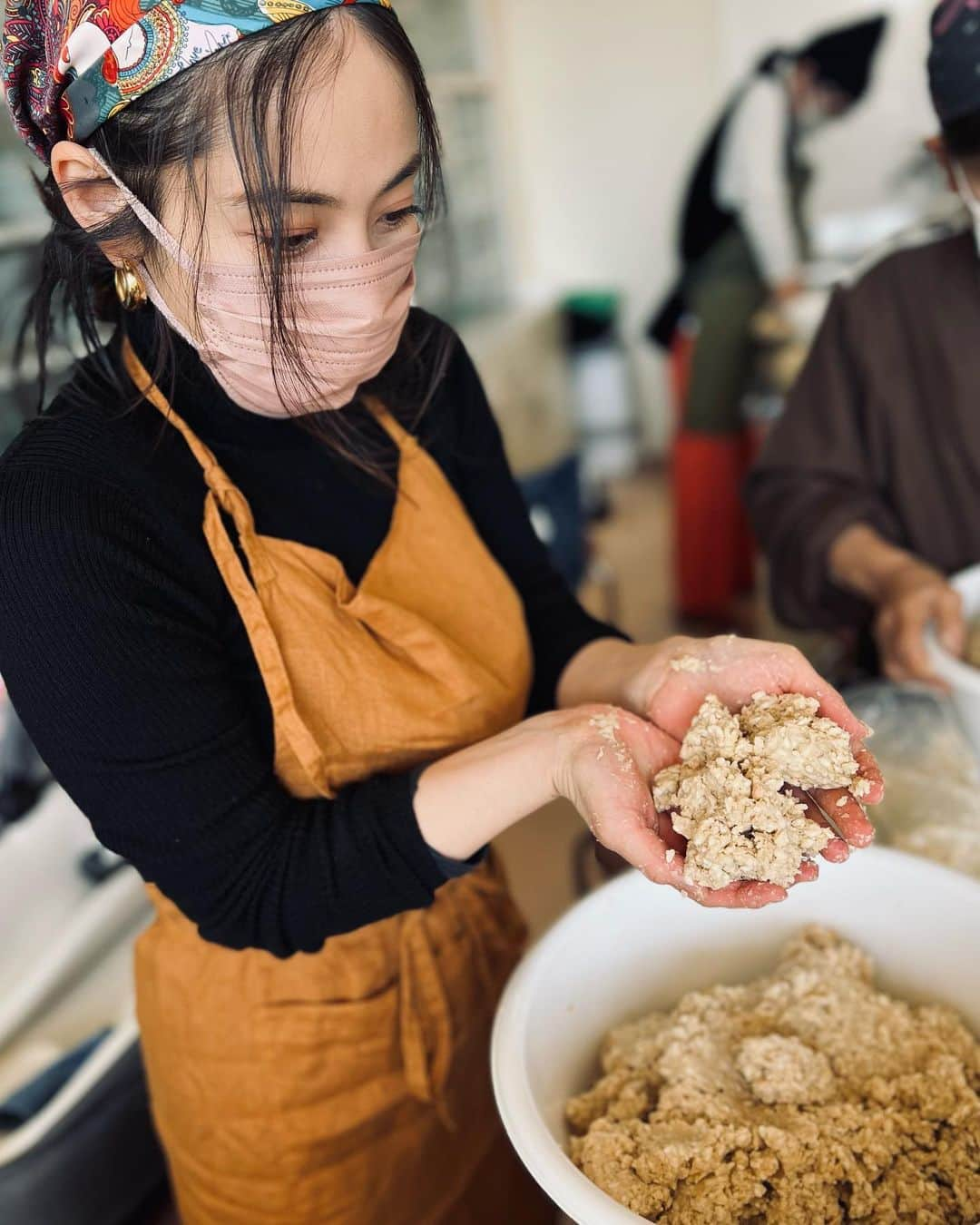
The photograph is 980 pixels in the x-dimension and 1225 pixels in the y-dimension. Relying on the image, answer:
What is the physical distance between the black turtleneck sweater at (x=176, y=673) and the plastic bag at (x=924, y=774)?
53cm

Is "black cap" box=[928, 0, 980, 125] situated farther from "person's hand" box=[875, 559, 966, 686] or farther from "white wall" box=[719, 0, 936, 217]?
"white wall" box=[719, 0, 936, 217]

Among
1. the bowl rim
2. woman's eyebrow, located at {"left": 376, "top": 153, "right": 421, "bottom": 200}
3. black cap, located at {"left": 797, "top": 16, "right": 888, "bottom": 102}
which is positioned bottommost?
the bowl rim

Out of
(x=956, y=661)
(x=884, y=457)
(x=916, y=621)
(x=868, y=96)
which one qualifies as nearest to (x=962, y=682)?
(x=956, y=661)

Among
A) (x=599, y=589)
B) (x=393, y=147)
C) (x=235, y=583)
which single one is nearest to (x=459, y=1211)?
(x=235, y=583)

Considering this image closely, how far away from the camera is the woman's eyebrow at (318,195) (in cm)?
69

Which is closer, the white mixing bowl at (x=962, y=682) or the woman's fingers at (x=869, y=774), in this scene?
the woman's fingers at (x=869, y=774)

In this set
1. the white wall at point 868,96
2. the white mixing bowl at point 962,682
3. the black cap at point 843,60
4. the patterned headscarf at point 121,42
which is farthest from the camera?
the white wall at point 868,96

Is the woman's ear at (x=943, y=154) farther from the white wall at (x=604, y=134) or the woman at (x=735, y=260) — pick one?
the white wall at (x=604, y=134)

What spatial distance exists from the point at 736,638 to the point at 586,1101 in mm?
381

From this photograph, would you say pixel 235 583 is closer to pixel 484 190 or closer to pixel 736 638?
pixel 736 638

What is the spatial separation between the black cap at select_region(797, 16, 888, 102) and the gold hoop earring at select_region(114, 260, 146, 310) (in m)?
3.14

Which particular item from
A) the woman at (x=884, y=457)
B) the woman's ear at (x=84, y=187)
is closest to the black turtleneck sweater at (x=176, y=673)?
the woman's ear at (x=84, y=187)

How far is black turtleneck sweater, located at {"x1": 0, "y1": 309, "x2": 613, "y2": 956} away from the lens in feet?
2.29

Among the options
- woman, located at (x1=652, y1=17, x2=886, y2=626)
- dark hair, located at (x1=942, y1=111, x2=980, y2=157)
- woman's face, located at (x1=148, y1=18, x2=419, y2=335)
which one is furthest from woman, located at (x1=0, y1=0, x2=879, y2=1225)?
woman, located at (x1=652, y1=17, x2=886, y2=626)
